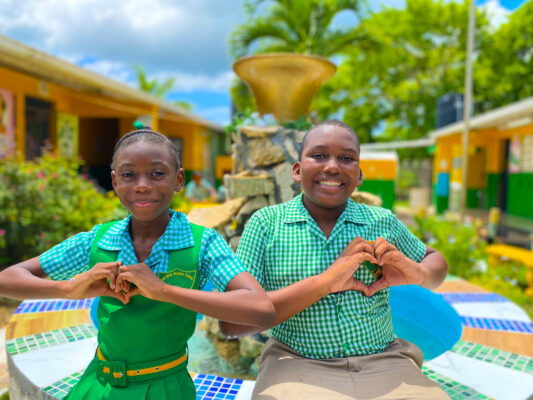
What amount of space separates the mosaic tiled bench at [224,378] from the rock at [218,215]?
100 cm

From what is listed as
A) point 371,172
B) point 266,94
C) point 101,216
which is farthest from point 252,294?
point 371,172

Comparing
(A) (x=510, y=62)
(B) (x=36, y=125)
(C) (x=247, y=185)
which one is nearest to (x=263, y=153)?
(C) (x=247, y=185)

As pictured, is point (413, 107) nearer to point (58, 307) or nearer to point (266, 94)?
point (266, 94)

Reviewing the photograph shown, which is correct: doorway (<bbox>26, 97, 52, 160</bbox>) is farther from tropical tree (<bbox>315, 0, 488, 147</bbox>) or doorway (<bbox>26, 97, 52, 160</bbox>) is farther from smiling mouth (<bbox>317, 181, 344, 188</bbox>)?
tropical tree (<bbox>315, 0, 488, 147</bbox>)

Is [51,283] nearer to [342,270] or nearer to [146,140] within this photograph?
[146,140]

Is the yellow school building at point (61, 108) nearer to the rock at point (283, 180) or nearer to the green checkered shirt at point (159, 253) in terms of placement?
the rock at point (283, 180)

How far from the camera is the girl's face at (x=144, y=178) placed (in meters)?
1.39

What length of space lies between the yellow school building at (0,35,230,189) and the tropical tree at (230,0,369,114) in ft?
8.92

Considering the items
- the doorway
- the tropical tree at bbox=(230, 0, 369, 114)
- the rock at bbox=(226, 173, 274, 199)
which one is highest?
the tropical tree at bbox=(230, 0, 369, 114)

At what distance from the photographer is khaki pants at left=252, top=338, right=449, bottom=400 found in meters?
1.47

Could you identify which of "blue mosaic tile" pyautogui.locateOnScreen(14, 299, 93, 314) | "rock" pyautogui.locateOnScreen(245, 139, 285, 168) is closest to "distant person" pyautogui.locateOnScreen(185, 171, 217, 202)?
"rock" pyautogui.locateOnScreen(245, 139, 285, 168)

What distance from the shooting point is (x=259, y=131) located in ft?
12.1

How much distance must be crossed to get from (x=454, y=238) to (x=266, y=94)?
134 inches

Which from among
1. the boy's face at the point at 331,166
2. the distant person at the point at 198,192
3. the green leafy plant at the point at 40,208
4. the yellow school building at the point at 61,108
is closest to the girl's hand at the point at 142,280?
the boy's face at the point at 331,166
